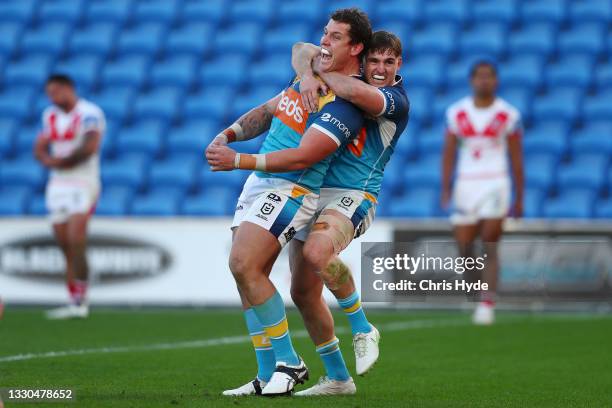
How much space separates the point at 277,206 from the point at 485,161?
592 centimetres

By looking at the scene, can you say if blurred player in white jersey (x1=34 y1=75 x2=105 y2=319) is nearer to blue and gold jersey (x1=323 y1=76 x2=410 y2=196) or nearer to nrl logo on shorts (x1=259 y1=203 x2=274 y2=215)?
blue and gold jersey (x1=323 y1=76 x2=410 y2=196)

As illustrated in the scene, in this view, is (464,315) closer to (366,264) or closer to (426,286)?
(426,286)

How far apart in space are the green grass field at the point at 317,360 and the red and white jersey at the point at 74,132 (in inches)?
55.7

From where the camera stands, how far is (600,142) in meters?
14.2

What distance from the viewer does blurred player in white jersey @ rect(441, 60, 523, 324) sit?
36.3ft

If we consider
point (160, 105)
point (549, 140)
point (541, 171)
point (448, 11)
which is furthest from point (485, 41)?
point (160, 105)

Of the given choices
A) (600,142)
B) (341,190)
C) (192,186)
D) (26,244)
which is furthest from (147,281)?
(341,190)

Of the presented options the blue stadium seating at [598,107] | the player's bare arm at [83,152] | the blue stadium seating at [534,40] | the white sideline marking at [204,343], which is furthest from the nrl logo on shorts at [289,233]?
the blue stadium seating at [534,40]

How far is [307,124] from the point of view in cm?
569

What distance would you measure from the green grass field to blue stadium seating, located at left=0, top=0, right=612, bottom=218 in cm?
299

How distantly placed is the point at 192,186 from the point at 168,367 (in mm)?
8055

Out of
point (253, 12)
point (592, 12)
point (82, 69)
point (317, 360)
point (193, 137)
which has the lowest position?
point (317, 360)

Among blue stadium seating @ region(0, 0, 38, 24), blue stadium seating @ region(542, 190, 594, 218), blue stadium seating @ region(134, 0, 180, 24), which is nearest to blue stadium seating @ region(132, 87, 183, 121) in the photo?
blue stadium seating @ region(134, 0, 180, 24)

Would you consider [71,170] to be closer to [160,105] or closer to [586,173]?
[160,105]
